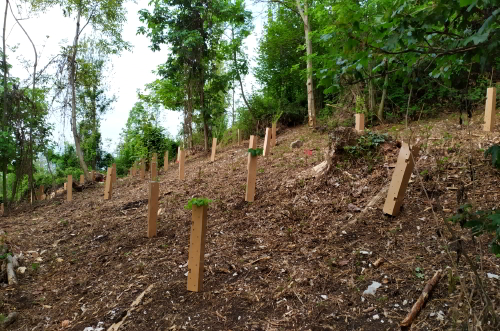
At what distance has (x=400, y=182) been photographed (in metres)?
3.24

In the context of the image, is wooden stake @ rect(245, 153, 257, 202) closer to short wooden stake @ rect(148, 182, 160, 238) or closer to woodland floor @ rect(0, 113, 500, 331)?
woodland floor @ rect(0, 113, 500, 331)

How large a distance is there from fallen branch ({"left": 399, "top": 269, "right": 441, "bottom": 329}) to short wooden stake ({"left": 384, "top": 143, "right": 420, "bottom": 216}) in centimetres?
101

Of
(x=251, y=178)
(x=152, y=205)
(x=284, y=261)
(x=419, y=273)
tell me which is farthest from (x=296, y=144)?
(x=419, y=273)

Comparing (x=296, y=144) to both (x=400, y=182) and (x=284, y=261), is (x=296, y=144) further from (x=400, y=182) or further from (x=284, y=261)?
(x=284, y=261)

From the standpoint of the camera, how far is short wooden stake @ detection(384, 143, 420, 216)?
10.5 ft

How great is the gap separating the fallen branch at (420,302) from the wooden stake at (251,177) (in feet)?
8.51

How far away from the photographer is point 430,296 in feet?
7.15

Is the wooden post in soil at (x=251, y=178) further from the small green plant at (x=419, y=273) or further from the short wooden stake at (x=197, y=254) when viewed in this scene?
the small green plant at (x=419, y=273)

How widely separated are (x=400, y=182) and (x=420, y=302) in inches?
55.6

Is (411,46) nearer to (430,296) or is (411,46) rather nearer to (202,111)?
(430,296)

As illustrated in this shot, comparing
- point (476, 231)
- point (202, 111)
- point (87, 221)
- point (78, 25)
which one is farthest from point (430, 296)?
point (78, 25)

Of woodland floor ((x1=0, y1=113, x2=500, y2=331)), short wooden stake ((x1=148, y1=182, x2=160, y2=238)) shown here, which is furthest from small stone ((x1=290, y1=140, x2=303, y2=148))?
short wooden stake ((x1=148, y1=182, x2=160, y2=238))

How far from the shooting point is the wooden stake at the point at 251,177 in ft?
14.5

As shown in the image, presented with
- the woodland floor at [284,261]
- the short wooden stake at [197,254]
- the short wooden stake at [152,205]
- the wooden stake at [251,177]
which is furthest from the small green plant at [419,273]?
the short wooden stake at [152,205]
